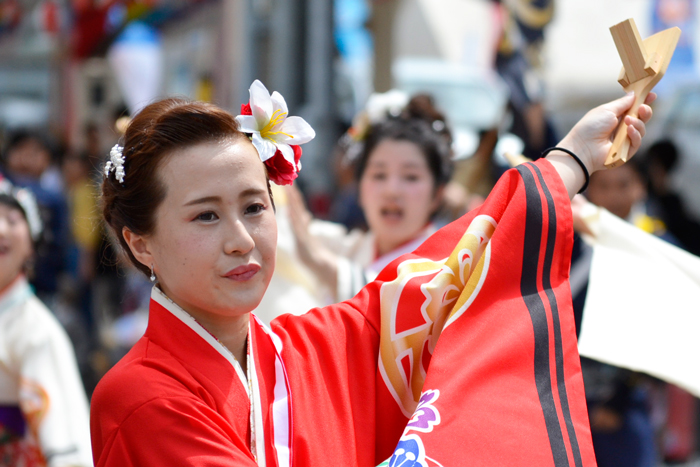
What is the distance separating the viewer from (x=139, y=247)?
141 centimetres

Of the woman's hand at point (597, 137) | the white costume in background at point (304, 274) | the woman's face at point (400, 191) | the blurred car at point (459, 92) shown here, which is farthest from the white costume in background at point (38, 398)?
the blurred car at point (459, 92)

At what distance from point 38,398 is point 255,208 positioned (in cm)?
143

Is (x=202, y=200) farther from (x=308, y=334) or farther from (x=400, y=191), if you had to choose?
(x=400, y=191)

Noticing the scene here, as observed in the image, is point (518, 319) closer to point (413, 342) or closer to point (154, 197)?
point (413, 342)

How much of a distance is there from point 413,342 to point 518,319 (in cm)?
22

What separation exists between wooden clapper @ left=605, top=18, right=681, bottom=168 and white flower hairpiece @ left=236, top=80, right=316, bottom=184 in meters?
0.59

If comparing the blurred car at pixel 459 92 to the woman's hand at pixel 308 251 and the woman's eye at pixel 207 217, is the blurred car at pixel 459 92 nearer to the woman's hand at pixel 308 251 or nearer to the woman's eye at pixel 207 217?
the woman's hand at pixel 308 251

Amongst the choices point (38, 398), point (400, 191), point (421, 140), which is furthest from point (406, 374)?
point (38, 398)

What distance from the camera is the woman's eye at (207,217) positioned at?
1.30 m

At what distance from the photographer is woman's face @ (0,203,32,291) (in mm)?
2654

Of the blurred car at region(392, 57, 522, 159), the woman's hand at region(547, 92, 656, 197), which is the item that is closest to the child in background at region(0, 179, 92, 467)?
the woman's hand at region(547, 92, 656, 197)

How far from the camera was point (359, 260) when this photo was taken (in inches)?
115

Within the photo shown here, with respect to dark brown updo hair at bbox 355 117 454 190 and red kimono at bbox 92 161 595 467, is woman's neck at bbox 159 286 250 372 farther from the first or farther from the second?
dark brown updo hair at bbox 355 117 454 190

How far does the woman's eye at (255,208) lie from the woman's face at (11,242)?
1.64m
